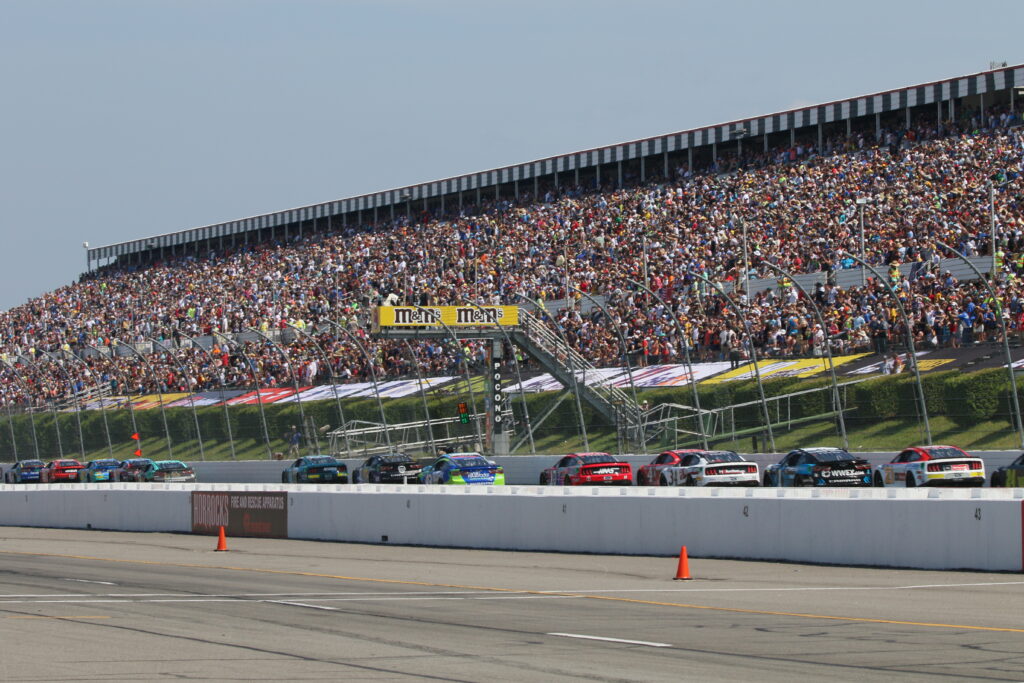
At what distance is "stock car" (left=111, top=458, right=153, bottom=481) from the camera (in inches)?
1960

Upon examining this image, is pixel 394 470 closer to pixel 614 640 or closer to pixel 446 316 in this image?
pixel 446 316

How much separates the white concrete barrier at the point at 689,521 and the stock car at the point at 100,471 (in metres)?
18.0

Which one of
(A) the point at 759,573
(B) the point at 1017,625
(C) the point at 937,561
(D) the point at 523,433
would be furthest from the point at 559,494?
(D) the point at 523,433

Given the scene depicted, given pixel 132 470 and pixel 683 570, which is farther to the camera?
pixel 132 470

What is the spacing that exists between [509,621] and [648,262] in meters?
41.2

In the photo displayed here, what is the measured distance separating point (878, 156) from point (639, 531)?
114 feet

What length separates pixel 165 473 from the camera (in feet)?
161

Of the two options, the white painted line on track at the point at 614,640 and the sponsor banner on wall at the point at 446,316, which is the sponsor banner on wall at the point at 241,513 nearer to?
the sponsor banner on wall at the point at 446,316

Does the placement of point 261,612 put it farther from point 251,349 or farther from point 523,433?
point 251,349

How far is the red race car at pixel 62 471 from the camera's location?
56.1 m

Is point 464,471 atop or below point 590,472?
atop

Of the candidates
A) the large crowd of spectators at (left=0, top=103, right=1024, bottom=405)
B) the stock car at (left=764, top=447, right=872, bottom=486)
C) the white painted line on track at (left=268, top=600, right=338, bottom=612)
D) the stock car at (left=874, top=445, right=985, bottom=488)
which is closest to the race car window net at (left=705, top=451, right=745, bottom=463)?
the stock car at (left=764, top=447, right=872, bottom=486)

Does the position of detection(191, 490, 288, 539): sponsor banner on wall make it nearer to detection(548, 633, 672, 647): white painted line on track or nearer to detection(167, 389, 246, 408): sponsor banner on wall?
detection(548, 633, 672, 647): white painted line on track

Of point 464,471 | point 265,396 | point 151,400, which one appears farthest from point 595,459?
point 151,400
